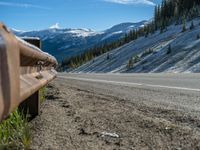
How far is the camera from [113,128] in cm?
533

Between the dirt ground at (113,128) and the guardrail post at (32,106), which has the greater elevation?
the guardrail post at (32,106)

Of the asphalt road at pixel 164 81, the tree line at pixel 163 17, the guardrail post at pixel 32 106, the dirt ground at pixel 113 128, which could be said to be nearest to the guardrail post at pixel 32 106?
the guardrail post at pixel 32 106

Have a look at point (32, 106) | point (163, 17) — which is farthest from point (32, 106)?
point (163, 17)

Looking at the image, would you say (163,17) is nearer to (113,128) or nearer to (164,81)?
(164,81)

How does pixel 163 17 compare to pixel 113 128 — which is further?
pixel 163 17

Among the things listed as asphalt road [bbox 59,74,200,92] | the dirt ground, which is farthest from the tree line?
the dirt ground

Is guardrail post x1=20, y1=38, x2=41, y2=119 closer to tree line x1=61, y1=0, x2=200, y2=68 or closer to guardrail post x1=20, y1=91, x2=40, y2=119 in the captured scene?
guardrail post x1=20, y1=91, x2=40, y2=119

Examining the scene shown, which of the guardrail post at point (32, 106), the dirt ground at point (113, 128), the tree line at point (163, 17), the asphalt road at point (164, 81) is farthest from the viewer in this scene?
the tree line at point (163, 17)

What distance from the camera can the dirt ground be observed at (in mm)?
4543

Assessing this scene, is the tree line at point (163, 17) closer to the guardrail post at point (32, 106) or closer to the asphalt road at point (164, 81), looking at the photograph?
the asphalt road at point (164, 81)

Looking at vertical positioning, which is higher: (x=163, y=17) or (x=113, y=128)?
(x=163, y=17)

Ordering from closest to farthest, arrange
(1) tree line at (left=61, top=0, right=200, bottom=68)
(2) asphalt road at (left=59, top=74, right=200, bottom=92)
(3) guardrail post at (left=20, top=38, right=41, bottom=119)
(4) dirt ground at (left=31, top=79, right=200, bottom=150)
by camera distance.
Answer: (4) dirt ground at (left=31, top=79, right=200, bottom=150)
(3) guardrail post at (left=20, top=38, right=41, bottom=119)
(2) asphalt road at (left=59, top=74, right=200, bottom=92)
(1) tree line at (left=61, top=0, right=200, bottom=68)

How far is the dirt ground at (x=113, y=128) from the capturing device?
14.9 feet

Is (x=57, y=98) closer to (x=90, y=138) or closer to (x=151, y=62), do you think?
(x=90, y=138)
